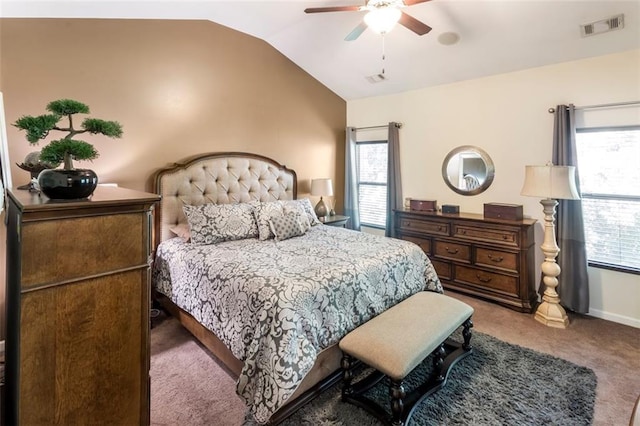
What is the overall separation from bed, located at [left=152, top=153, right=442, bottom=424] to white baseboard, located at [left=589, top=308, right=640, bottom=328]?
5.79 ft

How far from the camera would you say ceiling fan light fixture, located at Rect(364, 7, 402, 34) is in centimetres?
227

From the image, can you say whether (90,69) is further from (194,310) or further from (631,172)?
(631,172)

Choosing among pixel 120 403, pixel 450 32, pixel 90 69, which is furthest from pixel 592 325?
pixel 90 69

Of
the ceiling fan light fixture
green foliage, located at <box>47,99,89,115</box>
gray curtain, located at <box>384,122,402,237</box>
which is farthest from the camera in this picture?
gray curtain, located at <box>384,122,402,237</box>

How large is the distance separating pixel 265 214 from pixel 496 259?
2.53m

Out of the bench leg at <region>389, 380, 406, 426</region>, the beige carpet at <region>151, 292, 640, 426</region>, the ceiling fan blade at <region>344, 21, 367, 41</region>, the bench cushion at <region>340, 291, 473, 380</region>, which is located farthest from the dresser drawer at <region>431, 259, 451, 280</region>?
the ceiling fan blade at <region>344, 21, 367, 41</region>

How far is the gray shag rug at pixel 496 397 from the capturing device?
6.21 ft

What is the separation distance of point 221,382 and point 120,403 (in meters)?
1.05

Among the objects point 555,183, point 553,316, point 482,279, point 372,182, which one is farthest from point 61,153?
point 372,182

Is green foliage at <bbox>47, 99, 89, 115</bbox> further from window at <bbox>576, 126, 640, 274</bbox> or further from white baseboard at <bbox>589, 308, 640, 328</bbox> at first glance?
white baseboard at <bbox>589, 308, 640, 328</bbox>

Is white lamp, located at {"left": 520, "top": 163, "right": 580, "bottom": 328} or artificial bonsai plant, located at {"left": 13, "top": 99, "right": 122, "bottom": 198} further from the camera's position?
white lamp, located at {"left": 520, "top": 163, "right": 580, "bottom": 328}

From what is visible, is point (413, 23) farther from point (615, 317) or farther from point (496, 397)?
point (615, 317)

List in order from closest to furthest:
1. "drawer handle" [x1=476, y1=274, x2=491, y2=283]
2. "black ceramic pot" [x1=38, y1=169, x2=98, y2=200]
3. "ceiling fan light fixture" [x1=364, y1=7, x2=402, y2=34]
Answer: "black ceramic pot" [x1=38, y1=169, x2=98, y2=200], "ceiling fan light fixture" [x1=364, y1=7, x2=402, y2=34], "drawer handle" [x1=476, y1=274, x2=491, y2=283]

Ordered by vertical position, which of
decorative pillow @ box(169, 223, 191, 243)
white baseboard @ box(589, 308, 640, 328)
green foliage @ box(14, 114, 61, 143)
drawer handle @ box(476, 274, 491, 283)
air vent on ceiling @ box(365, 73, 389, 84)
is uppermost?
air vent on ceiling @ box(365, 73, 389, 84)
